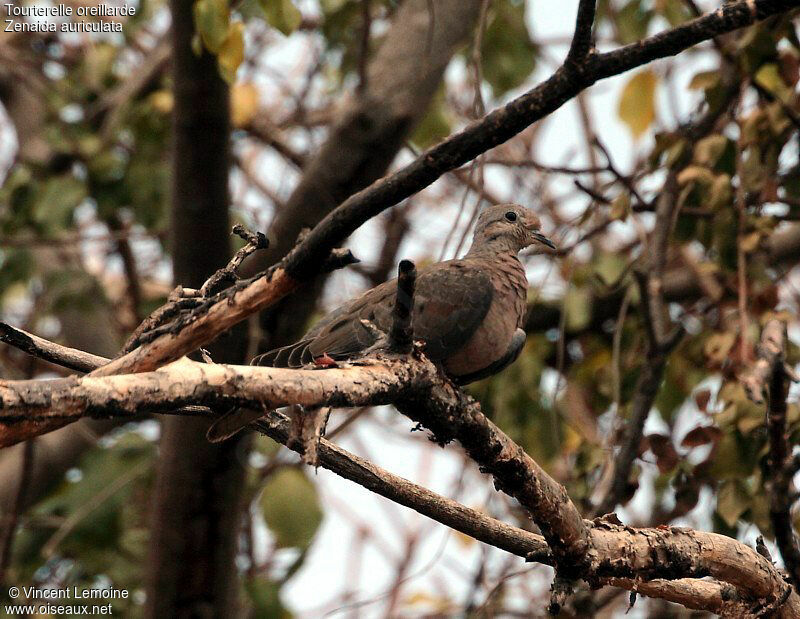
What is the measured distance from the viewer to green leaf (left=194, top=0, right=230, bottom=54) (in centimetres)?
300

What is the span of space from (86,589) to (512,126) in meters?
4.23

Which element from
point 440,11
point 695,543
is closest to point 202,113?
point 440,11

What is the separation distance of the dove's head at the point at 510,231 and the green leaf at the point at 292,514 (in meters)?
1.41

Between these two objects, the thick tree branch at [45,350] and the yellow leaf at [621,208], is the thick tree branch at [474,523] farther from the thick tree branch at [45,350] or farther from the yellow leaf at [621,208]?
the yellow leaf at [621,208]

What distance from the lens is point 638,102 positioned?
4816mm

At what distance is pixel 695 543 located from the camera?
2.62m

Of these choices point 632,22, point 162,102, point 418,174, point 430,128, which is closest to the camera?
point 418,174

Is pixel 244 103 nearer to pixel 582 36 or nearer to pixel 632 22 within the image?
pixel 632 22

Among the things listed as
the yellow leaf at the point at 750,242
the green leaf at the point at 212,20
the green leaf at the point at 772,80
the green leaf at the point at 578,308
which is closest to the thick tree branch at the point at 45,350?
the green leaf at the point at 212,20

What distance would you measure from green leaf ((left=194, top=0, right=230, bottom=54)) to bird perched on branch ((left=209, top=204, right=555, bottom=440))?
94cm

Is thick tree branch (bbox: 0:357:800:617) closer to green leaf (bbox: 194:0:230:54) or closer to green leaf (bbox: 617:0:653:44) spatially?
green leaf (bbox: 194:0:230:54)

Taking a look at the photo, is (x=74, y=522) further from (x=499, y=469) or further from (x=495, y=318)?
(x=499, y=469)

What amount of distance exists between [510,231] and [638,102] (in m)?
1.16

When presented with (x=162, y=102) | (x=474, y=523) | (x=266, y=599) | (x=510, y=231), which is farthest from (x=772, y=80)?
(x=162, y=102)
